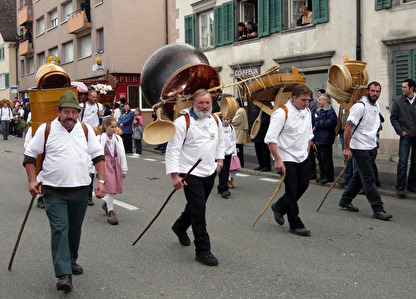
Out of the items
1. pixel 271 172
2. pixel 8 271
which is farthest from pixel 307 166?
pixel 271 172

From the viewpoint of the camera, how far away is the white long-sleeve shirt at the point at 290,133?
6016mm

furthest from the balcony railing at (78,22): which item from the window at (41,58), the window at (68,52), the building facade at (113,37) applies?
the window at (41,58)

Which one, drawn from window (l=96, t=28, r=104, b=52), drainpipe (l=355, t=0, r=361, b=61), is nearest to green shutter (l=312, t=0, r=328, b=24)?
drainpipe (l=355, t=0, r=361, b=61)

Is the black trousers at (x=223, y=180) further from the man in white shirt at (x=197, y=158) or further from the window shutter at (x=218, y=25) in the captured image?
the window shutter at (x=218, y=25)

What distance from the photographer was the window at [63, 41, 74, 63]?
3362 centimetres

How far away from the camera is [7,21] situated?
50562 millimetres

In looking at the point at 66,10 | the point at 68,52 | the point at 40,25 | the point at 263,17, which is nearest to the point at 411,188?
the point at 263,17

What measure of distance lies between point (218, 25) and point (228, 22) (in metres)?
0.66

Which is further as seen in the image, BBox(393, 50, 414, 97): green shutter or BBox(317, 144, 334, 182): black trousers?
BBox(393, 50, 414, 97): green shutter

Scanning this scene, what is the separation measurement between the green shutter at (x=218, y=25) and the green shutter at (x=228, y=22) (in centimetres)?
19

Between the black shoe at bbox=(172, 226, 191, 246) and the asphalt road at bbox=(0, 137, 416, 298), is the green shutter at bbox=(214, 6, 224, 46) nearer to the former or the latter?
the asphalt road at bbox=(0, 137, 416, 298)

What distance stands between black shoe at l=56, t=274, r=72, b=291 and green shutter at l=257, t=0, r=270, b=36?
14.6m

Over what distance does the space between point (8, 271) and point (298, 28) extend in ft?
44.4

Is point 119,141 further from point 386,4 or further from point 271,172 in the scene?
point 386,4
